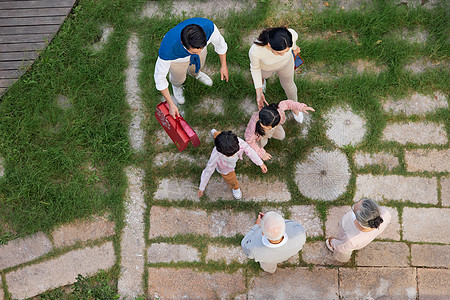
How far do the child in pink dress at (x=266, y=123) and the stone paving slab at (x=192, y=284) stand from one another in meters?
1.50

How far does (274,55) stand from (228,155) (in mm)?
1171

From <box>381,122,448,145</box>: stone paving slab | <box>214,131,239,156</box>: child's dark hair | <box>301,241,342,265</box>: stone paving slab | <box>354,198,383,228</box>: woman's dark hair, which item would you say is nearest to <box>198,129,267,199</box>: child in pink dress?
<box>214,131,239,156</box>: child's dark hair

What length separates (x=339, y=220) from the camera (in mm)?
4531

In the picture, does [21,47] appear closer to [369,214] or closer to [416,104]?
[369,214]

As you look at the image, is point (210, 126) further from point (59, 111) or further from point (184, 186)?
point (59, 111)

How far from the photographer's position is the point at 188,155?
4.88 metres

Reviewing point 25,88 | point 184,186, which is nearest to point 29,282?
point 184,186

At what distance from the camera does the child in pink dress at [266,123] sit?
12.4 ft

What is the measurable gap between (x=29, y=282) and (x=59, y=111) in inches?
85.1

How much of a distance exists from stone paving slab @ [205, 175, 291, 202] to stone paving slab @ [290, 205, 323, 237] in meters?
0.18

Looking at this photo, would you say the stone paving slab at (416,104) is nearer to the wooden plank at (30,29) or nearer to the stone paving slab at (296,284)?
the stone paving slab at (296,284)

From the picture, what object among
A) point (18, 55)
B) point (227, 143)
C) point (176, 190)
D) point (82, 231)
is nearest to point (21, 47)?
point (18, 55)

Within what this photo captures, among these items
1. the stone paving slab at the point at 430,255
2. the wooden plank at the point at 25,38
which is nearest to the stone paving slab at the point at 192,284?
the stone paving slab at the point at 430,255

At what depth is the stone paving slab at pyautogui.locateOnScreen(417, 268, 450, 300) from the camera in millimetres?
4257
